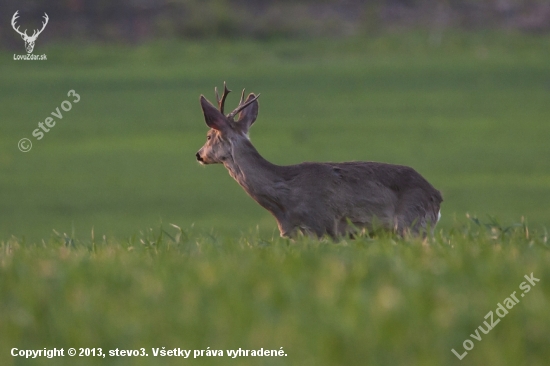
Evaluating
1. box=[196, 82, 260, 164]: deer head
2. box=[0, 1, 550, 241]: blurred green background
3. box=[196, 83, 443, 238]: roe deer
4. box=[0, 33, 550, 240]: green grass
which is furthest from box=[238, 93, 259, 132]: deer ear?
box=[0, 33, 550, 240]: green grass

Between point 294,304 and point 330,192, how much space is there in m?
3.24

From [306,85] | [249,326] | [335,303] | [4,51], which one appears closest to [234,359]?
[249,326]

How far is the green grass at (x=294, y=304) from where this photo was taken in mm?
4723

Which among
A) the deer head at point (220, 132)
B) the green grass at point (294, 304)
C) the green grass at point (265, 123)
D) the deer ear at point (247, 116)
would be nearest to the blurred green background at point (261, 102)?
the green grass at point (265, 123)

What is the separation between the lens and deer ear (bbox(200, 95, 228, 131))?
8.90 meters

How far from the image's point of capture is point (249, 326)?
506 centimetres

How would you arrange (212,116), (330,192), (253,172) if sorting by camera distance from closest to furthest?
(330,192) → (253,172) → (212,116)

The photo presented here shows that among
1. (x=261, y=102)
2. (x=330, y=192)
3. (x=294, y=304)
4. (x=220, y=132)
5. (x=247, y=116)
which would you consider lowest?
(x=294, y=304)

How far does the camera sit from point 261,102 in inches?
1284

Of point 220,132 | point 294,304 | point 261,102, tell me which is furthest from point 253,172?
point 261,102

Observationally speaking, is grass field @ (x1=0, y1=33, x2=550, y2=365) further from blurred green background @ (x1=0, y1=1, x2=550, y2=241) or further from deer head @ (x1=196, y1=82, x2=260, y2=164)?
deer head @ (x1=196, y1=82, x2=260, y2=164)

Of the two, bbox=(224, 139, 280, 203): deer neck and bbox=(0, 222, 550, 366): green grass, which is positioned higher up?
bbox=(224, 139, 280, 203): deer neck

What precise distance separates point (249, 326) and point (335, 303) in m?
0.41

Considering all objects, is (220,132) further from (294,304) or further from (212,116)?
(294,304)
